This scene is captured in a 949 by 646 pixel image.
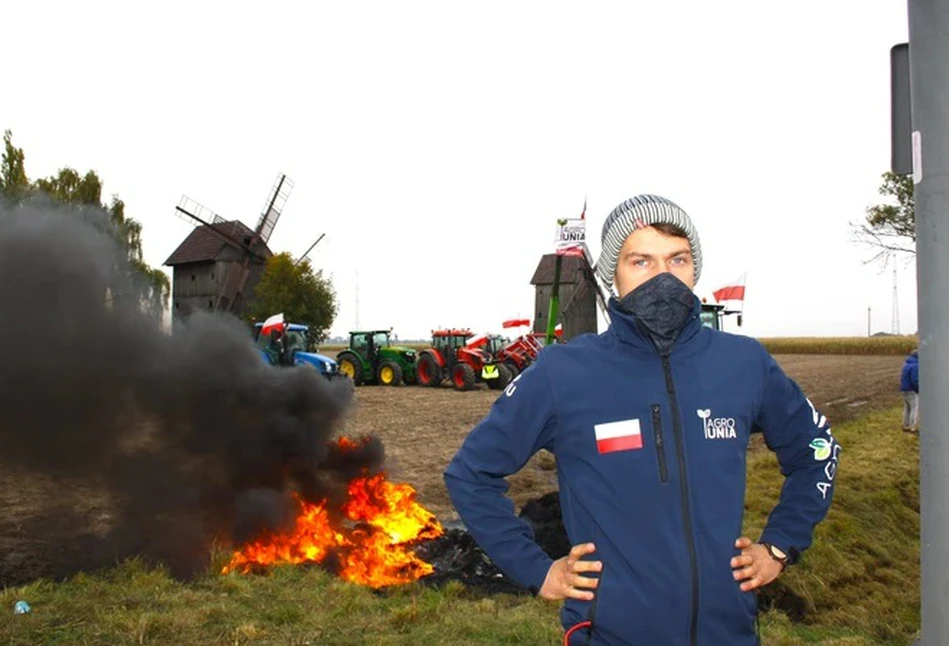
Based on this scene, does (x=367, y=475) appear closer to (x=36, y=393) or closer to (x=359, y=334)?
(x=36, y=393)

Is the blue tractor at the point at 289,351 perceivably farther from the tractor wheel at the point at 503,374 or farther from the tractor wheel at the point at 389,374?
the tractor wheel at the point at 503,374

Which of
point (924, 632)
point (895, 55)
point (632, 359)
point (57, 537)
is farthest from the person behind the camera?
point (57, 537)

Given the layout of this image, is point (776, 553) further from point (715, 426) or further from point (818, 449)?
point (715, 426)

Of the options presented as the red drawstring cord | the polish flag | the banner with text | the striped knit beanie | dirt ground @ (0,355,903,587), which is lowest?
dirt ground @ (0,355,903,587)

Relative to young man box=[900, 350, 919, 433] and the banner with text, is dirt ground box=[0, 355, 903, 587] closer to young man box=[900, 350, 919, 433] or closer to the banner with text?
young man box=[900, 350, 919, 433]

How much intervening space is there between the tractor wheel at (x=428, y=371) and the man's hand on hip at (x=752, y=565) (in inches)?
1052

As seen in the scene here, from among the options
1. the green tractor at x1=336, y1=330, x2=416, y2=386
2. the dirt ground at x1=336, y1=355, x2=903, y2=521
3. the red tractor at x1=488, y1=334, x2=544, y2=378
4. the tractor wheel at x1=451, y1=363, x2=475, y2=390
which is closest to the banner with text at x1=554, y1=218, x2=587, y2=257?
the dirt ground at x1=336, y1=355, x2=903, y2=521

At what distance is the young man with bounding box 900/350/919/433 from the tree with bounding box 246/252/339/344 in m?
34.3

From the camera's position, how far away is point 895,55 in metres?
3.02

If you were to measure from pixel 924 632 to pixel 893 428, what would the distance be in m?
15.5

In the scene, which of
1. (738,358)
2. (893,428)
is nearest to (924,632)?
(738,358)

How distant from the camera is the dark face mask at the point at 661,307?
7.15 ft

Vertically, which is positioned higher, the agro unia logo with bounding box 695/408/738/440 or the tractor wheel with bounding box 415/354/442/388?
the agro unia logo with bounding box 695/408/738/440

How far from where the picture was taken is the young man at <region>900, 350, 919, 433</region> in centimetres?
1480
